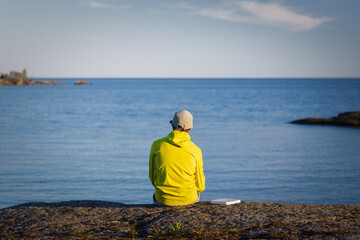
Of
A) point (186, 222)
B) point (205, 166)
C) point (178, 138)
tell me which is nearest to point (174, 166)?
point (178, 138)

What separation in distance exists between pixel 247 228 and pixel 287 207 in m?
1.14

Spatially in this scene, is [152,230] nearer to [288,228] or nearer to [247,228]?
[247,228]

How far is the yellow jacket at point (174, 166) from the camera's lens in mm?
5633

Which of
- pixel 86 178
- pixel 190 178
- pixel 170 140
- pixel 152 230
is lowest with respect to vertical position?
pixel 86 178

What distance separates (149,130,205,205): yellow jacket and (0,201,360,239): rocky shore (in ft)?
0.74

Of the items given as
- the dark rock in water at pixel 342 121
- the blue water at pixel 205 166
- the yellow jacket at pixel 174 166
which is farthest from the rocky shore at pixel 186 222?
the dark rock in water at pixel 342 121

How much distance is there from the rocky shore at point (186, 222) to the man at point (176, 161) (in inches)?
11.5

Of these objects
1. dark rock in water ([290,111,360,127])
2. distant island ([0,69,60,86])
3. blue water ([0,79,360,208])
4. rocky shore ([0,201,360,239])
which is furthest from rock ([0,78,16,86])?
rocky shore ([0,201,360,239])

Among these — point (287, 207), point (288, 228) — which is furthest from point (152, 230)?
point (287, 207)

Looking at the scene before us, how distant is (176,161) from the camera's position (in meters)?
5.64

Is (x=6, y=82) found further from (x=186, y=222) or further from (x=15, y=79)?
(x=186, y=222)

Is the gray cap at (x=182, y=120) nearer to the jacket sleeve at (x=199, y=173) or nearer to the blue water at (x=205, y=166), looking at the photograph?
the jacket sleeve at (x=199, y=173)

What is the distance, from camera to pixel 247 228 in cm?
495

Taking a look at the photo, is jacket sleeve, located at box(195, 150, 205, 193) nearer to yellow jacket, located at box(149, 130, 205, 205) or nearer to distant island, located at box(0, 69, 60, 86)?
yellow jacket, located at box(149, 130, 205, 205)
